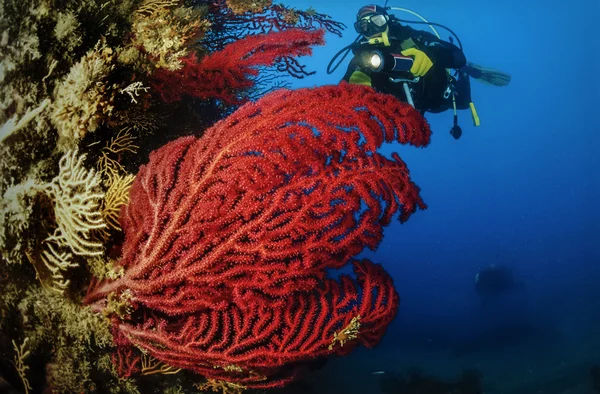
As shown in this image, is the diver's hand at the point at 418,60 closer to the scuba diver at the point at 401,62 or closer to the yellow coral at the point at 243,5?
the scuba diver at the point at 401,62

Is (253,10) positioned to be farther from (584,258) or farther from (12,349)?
(584,258)

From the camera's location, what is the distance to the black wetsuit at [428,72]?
7.51 metres

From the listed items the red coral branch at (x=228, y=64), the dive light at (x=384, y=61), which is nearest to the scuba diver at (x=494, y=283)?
the dive light at (x=384, y=61)

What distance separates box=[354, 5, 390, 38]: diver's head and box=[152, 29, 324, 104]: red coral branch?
141 inches

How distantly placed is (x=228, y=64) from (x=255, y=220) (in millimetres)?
2419

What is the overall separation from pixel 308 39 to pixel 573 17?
133 metres

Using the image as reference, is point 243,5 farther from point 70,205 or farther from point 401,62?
point 70,205

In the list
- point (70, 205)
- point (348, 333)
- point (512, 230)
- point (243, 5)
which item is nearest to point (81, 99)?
point (70, 205)

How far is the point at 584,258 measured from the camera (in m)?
42.5

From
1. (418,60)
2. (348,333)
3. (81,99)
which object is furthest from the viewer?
(418,60)

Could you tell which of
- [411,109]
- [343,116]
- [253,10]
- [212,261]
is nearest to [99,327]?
[212,261]

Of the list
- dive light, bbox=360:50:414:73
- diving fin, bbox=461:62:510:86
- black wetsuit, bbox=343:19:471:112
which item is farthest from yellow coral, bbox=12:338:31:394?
diving fin, bbox=461:62:510:86

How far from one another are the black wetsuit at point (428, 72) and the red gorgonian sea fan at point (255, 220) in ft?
14.4

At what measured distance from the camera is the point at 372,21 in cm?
800
